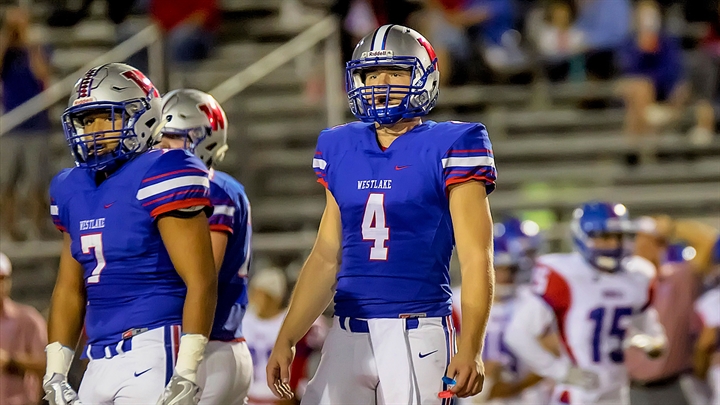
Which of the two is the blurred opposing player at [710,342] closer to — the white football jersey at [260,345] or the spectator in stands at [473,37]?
the white football jersey at [260,345]

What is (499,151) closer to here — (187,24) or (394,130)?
(187,24)

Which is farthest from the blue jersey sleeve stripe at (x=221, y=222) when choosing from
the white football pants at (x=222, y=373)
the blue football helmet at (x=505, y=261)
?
the blue football helmet at (x=505, y=261)

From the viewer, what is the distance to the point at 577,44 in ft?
36.0

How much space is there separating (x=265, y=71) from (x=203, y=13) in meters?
1.10

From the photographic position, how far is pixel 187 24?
10891 mm

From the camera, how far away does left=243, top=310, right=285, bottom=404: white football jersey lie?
7.79 metres

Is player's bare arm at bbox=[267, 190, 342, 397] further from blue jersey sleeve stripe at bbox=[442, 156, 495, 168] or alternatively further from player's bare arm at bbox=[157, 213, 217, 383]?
blue jersey sleeve stripe at bbox=[442, 156, 495, 168]

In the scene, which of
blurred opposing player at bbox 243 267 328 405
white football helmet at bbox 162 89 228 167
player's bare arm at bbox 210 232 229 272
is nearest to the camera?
player's bare arm at bbox 210 232 229 272

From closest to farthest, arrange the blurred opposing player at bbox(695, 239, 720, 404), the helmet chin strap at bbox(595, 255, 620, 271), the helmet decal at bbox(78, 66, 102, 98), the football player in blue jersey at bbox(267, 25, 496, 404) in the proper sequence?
the football player in blue jersey at bbox(267, 25, 496, 404), the helmet decal at bbox(78, 66, 102, 98), the helmet chin strap at bbox(595, 255, 620, 271), the blurred opposing player at bbox(695, 239, 720, 404)

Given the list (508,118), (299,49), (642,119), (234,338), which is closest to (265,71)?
(299,49)

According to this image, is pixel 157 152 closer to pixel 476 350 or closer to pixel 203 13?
pixel 476 350

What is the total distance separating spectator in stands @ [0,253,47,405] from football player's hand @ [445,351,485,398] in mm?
4046

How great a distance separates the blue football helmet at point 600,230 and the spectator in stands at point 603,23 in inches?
178

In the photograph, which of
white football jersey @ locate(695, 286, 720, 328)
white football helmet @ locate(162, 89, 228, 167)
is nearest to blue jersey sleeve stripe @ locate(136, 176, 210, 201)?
white football helmet @ locate(162, 89, 228, 167)
